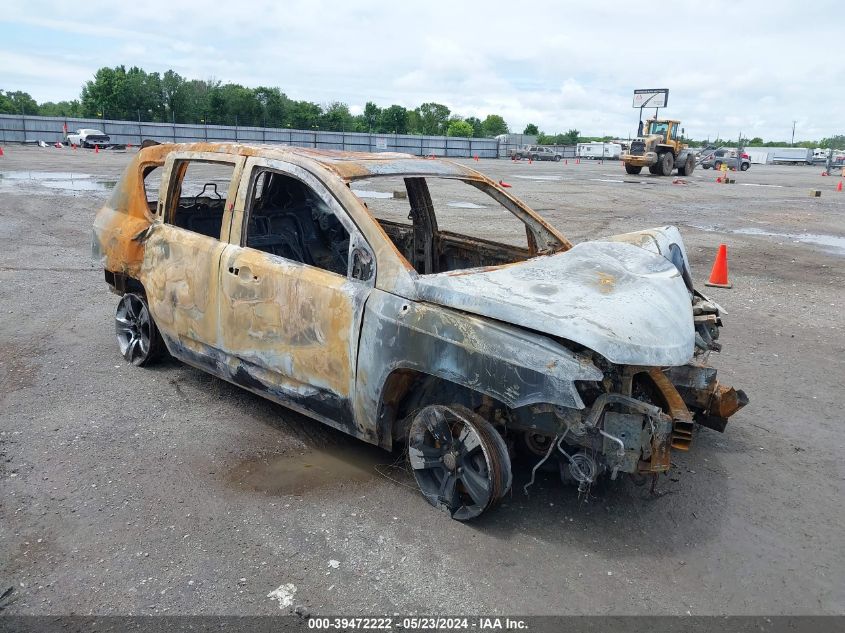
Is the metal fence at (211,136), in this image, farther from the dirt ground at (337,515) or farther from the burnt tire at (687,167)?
the dirt ground at (337,515)

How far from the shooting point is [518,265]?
383 cm

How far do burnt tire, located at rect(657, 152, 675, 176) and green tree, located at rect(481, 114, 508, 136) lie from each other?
72.6 meters

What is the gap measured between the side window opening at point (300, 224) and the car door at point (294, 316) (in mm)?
916

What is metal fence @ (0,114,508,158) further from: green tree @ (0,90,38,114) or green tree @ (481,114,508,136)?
green tree @ (481,114,508,136)

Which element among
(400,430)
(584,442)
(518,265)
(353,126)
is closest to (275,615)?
(400,430)

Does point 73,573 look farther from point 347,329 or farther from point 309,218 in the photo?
point 309,218

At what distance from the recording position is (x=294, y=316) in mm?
3775

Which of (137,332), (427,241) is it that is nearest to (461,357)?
(427,241)

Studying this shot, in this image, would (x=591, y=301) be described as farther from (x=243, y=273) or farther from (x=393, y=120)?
(x=393, y=120)

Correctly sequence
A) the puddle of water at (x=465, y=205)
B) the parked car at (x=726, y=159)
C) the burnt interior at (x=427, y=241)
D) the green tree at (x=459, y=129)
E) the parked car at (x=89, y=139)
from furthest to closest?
the green tree at (x=459, y=129)
the parked car at (x=726, y=159)
the parked car at (x=89, y=139)
the puddle of water at (x=465, y=205)
the burnt interior at (x=427, y=241)

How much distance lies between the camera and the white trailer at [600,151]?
65562 millimetres

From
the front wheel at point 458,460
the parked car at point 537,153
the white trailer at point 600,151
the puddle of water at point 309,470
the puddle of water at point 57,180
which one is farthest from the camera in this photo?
the white trailer at point 600,151

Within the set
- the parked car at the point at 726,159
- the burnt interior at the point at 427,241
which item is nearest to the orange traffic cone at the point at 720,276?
the burnt interior at the point at 427,241

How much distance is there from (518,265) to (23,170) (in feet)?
75.5
